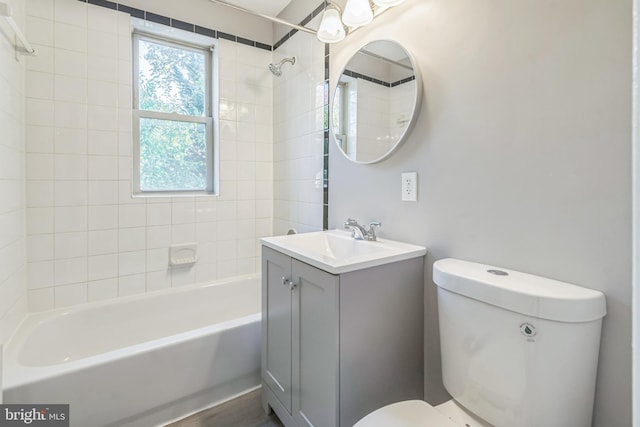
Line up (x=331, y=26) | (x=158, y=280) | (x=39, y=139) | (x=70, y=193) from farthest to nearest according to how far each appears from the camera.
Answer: (x=158, y=280) → (x=70, y=193) → (x=39, y=139) → (x=331, y=26)

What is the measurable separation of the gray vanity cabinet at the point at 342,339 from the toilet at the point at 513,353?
18 cm

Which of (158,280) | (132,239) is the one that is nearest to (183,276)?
(158,280)

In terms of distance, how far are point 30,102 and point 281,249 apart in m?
1.65

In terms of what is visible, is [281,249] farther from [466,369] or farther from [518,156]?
[518,156]

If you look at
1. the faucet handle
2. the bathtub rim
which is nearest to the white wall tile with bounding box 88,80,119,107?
the bathtub rim

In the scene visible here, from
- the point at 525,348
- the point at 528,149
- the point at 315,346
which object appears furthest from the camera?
the point at 315,346

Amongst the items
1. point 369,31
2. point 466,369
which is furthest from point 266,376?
point 369,31

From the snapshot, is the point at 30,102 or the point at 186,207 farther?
the point at 186,207

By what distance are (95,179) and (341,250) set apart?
5.19ft

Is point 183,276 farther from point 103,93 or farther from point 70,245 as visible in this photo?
point 103,93

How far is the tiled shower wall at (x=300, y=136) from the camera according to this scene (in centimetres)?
197

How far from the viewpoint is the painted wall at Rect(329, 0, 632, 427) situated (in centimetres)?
80

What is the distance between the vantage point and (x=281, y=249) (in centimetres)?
129

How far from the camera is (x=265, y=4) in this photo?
7.29 ft
